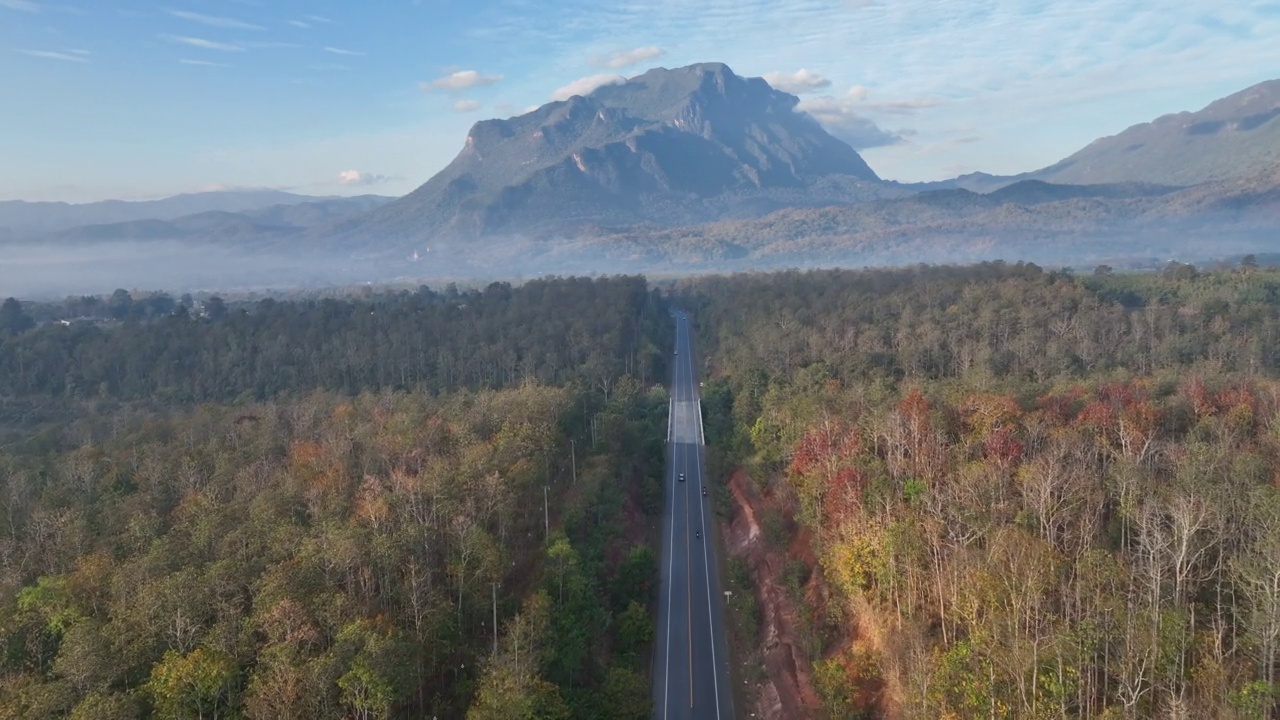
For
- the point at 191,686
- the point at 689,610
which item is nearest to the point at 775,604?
the point at 689,610

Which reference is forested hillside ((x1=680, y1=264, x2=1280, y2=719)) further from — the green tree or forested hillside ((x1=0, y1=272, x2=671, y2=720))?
the green tree

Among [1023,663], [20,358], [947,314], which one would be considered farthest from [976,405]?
[20,358]

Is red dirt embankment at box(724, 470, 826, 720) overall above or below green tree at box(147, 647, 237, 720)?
below

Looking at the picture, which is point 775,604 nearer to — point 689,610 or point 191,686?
point 689,610

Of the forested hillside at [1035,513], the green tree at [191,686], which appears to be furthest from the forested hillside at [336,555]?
the forested hillside at [1035,513]

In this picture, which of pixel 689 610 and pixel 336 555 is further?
pixel 689 610

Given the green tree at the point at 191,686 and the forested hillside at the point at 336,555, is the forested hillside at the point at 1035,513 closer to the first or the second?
the forested hillside at the point at 336,555

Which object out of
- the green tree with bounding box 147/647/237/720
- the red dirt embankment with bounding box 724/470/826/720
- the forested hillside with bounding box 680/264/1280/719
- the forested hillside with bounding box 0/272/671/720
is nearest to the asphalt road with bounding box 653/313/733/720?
the forested hillside with bounding box 0/272/671/720
